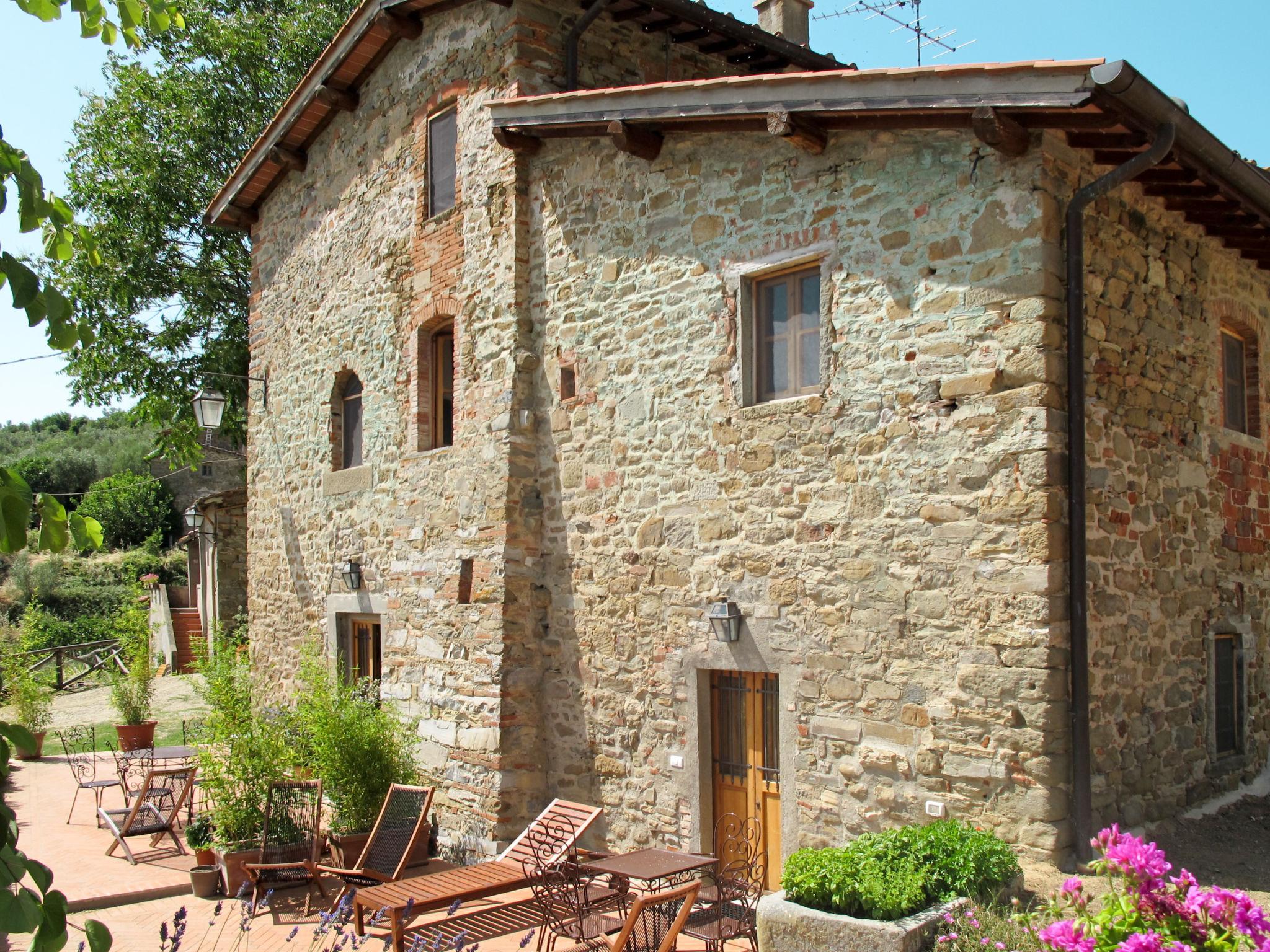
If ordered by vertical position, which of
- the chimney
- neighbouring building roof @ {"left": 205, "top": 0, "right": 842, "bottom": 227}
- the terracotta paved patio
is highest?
the chimney

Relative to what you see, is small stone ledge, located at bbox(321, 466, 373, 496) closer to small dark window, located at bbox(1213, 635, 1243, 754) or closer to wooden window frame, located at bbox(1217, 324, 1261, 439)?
small dark window, located at bbox(1213, 635, 1243, 754)

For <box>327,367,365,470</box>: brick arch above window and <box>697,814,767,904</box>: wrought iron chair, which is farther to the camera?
<box>327,367,365,470</box>: brick arch above window

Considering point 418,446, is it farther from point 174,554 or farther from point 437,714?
point 174,554

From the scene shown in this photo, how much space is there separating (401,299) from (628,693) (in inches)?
175

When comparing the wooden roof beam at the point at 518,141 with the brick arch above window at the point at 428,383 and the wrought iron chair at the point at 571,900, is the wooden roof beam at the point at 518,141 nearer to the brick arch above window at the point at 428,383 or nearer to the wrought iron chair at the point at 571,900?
the brick arch above window at the point at 428,383

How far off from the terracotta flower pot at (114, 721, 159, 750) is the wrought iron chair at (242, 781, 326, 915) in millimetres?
5309

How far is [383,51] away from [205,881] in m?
7.43

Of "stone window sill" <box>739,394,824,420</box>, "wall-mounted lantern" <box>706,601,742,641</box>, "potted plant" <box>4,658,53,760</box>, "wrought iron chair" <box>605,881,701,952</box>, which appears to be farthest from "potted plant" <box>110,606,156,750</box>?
"stone window sill" <box>739,394,824,420</box>

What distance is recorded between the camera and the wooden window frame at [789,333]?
22.2 ft

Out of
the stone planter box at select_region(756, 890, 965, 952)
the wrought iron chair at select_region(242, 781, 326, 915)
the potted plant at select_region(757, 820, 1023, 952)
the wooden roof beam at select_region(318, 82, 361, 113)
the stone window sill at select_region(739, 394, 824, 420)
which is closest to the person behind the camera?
the stone planter box at select_region(756, 890, 965, 952)

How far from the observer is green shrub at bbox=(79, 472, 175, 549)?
36594mm

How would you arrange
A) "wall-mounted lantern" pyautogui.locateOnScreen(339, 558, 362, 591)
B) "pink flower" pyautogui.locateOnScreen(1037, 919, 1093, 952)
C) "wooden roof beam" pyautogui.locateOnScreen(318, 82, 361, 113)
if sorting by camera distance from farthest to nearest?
"wooden roof beam" pyautogui.locateOnScreen(318, 82, 361, 113) < "wall-mounted lantern" pyautogui.locateOnScreen(339, 558, 362, 591) < "pink flower" pyautogui.locateOnScreen(1037, 919, 1093, 952)

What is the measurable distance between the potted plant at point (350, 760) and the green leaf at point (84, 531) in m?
6.37

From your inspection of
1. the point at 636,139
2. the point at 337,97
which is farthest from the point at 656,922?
the point at 337,97
